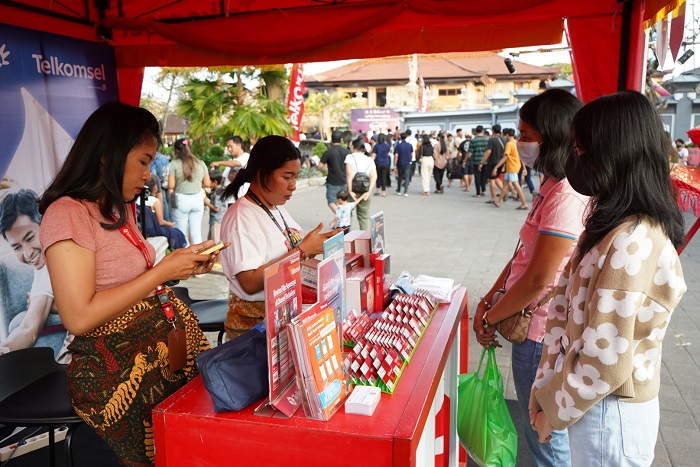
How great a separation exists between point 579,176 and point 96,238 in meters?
1.39

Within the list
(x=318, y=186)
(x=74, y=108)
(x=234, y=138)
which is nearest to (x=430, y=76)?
(x=318, y=186)

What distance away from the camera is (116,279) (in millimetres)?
1675

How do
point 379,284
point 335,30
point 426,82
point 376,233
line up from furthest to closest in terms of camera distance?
1. point 426,82
2. point 335,30
3. point 376,233
4. point 379,284

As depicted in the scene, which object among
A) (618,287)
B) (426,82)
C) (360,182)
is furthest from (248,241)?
(426,82)

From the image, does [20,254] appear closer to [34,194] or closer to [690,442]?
[34,194]

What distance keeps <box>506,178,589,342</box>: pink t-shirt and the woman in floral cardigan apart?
347 millimetres

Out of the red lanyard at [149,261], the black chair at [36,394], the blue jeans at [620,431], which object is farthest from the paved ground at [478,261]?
the black chair at [36,394]

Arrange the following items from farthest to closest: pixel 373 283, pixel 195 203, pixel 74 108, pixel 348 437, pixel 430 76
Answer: pixel 430 76 → pixel 195 203 → pixel 74 108 → pixel 373 283 → pixel 348 437

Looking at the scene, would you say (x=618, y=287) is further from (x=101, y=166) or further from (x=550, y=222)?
(x=101, y=166)

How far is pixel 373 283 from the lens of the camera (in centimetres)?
228

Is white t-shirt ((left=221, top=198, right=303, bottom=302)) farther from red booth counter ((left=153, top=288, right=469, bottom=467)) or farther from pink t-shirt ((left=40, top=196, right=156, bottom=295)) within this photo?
red booth counter ((left=153, top=288, right=469, bottom=467))

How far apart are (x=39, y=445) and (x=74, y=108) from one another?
1.91 metres

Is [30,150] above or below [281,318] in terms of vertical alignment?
above

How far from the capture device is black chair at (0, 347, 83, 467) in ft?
6.23
